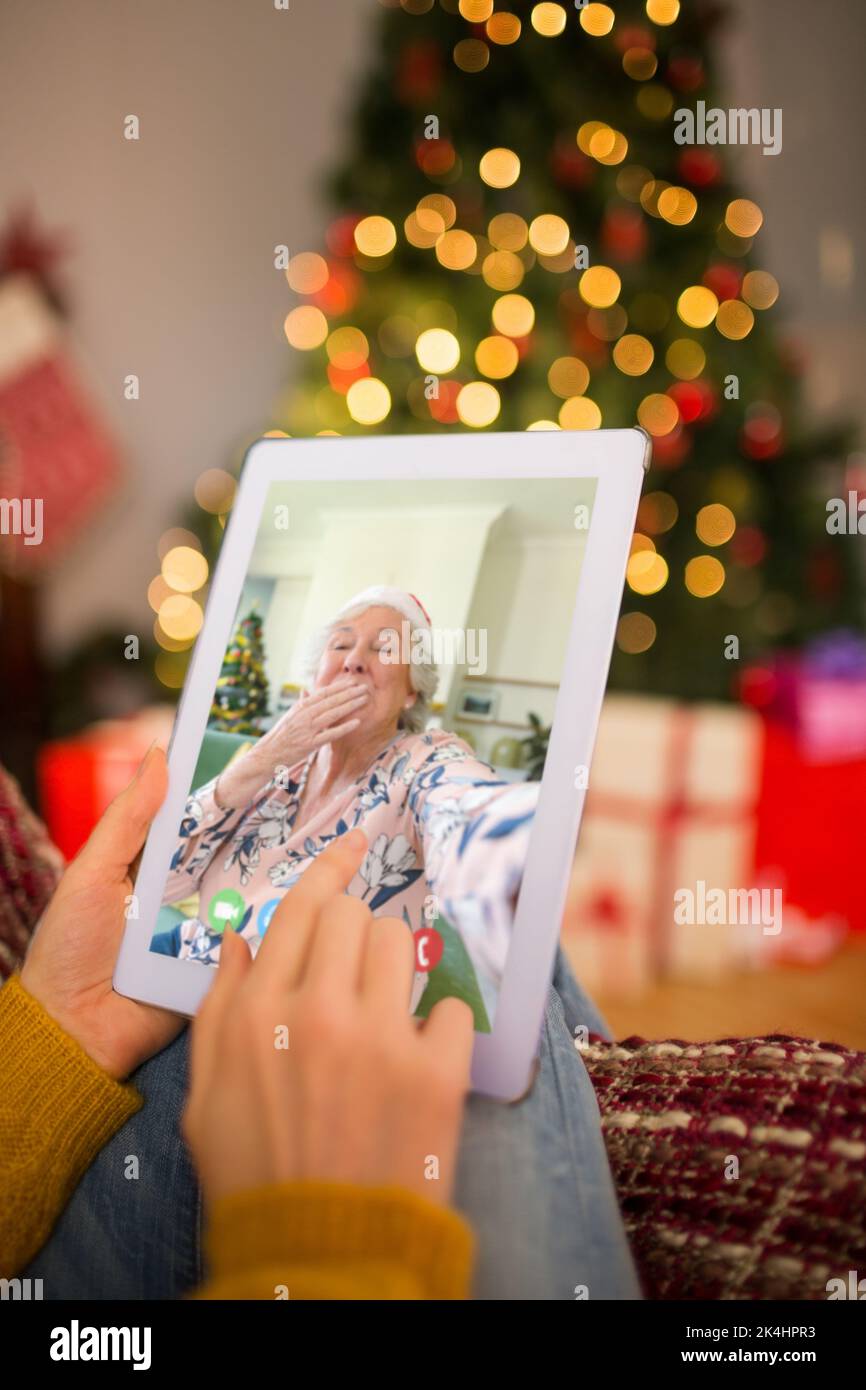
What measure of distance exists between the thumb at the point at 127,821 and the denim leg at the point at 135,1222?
0.44 ft

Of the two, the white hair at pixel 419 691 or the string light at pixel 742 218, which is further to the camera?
the string light at pixel 742 218

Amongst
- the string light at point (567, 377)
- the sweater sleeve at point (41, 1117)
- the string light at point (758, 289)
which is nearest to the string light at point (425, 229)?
the string light at point (567, 377)

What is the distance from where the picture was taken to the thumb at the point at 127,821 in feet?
1.73

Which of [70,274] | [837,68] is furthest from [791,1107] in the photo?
[837,68]

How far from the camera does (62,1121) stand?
49 cm

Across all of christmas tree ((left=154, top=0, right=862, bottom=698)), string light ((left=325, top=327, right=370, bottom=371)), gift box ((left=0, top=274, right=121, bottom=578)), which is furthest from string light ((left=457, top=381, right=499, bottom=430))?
gift box ((left=0, top=274, right=121, bottom=578))

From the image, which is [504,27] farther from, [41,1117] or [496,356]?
[41,1117]

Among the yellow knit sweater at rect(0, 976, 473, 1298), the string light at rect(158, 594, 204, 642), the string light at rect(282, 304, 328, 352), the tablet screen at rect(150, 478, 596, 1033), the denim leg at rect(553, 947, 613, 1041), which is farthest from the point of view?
the string light at rect(158, 594, 204, 642)

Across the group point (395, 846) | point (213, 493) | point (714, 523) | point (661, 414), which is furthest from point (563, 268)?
point (395, 846)

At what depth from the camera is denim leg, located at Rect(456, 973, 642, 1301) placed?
1.25 ft

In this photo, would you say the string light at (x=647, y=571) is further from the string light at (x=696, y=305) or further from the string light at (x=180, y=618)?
the string light at (x=180, y=618)

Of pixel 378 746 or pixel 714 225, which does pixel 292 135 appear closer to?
pixel 714 225

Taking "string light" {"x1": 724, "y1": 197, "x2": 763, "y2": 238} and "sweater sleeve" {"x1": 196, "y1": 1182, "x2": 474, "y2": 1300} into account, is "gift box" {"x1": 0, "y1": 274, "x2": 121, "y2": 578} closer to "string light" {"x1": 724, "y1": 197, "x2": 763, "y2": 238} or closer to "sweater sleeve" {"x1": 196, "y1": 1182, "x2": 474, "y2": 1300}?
"string light" {"x1": 724, "y1": 197, "x2": 763, "y2": 238}

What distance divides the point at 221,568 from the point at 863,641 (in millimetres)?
1882
